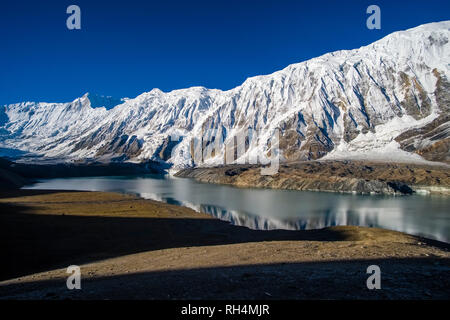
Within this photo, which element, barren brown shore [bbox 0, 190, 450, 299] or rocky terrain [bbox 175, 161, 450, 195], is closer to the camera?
barren brown shore [bbox 0, 190, 450, 299]

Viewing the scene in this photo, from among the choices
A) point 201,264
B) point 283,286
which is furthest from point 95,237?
point 283,286

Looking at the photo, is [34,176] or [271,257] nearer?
[271,257]

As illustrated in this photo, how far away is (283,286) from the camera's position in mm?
12055

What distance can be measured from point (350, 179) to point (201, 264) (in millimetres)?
119501

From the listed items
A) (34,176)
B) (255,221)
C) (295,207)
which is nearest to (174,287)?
(255,221)

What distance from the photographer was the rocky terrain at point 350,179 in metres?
119

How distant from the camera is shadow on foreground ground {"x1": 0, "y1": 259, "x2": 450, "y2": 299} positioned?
11.0 metres

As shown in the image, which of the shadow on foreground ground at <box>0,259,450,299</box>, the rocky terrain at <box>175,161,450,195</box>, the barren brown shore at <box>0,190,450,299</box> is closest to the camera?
the shadow on foreground ground at <box>0,259,450,299</box>

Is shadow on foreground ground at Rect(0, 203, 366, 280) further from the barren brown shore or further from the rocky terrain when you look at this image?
the rocky terrain

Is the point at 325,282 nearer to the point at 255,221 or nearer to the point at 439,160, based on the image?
the point at 255,221

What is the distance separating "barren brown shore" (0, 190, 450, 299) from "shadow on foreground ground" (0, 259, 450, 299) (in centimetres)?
4

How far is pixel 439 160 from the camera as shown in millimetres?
192250

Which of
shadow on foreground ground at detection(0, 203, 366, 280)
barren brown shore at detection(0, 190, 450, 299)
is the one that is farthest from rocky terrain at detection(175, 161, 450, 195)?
shadow on foreground ground at detection(0, 203, 366, 280)
